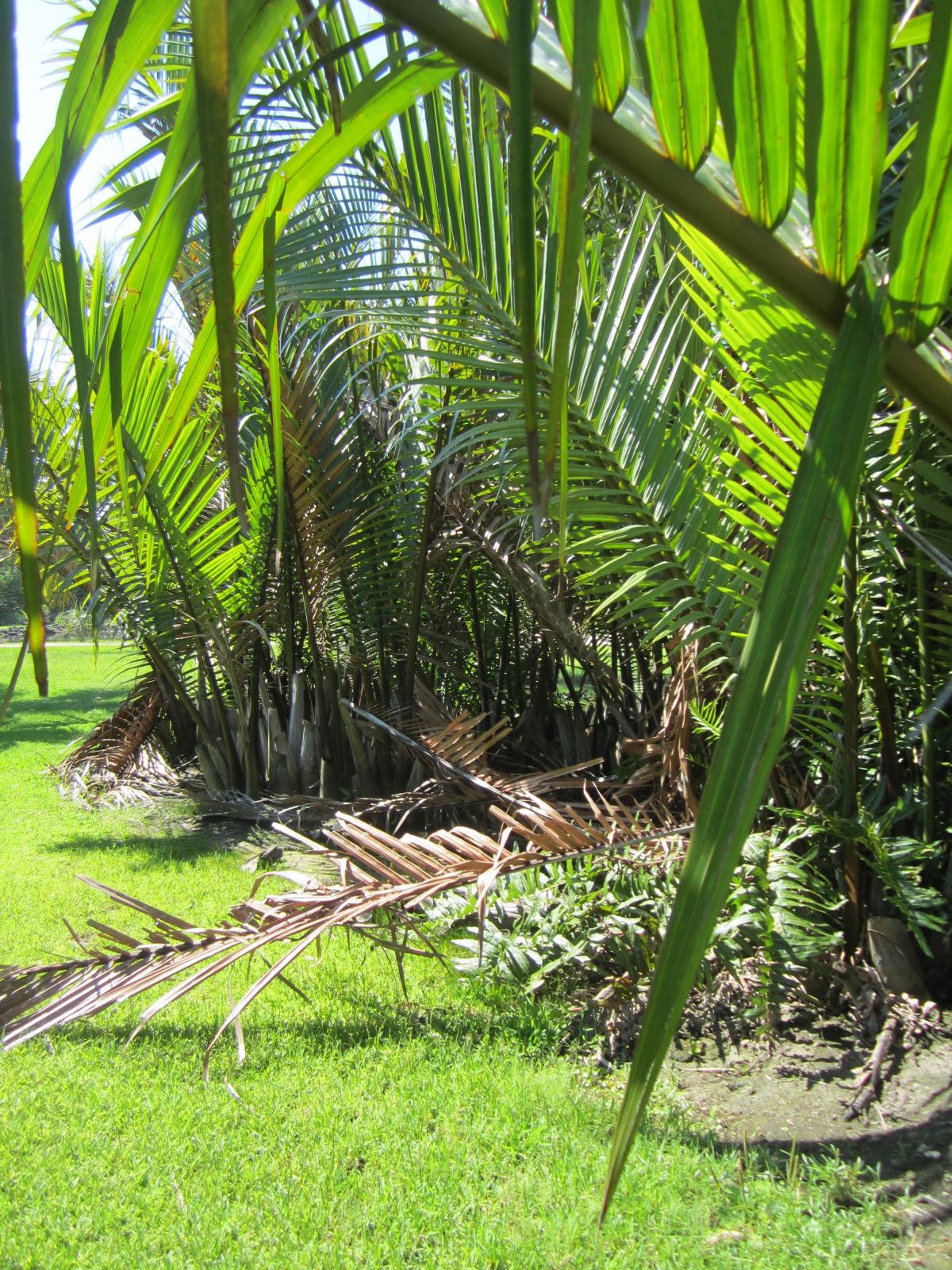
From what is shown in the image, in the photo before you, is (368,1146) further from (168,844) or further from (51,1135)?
(168,844)

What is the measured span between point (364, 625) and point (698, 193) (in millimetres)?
4512

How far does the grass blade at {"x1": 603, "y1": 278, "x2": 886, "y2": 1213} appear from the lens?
50 cm

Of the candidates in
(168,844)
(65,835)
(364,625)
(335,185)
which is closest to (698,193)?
(335,185)

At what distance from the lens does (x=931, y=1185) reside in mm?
1877

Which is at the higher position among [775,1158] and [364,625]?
[364,625]

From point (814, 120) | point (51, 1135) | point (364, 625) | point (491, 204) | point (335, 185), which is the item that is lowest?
point (51, 1135)

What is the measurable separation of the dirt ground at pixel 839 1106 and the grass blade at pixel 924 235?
1673 mm

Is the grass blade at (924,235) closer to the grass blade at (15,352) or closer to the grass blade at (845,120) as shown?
the grass blade at (845,120)

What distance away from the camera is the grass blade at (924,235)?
60cm

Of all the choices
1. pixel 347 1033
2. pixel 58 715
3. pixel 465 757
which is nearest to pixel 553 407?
pixel 347 1033

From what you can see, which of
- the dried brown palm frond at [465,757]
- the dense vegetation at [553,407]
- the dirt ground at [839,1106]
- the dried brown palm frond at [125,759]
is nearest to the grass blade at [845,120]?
the dense vegetation at [553,407]

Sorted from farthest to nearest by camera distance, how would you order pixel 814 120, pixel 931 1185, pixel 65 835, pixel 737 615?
pixel 65 835 < pixel 737 615 < pixel 931 1185 < pixel 814 120

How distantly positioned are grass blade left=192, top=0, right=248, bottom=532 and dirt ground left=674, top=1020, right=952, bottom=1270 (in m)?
1.90

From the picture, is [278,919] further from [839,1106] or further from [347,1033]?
[839,1106]
